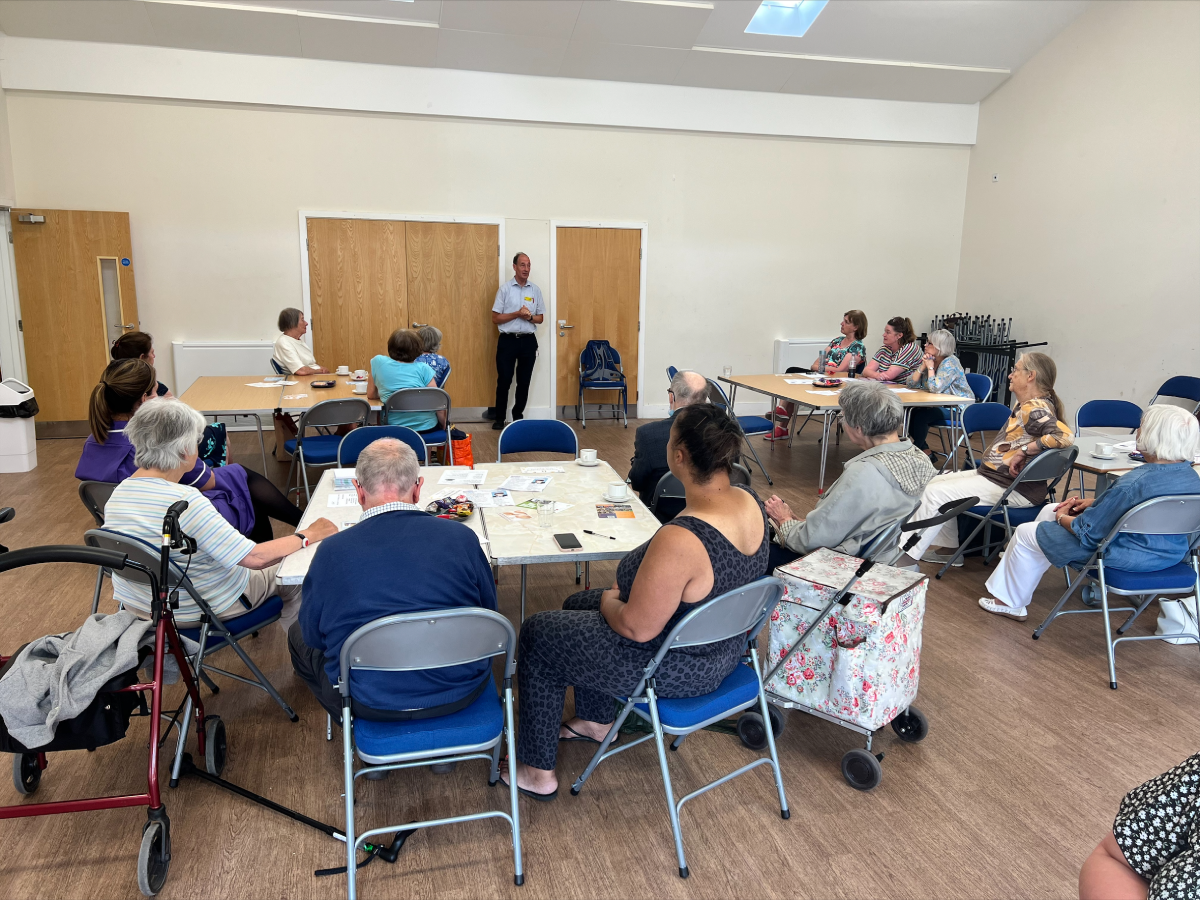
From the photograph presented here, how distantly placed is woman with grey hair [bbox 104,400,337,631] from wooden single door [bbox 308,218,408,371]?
5.63m

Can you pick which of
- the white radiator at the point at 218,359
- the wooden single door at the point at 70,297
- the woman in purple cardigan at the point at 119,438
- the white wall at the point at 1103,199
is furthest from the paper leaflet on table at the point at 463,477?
the white wall at the point at 1103,199

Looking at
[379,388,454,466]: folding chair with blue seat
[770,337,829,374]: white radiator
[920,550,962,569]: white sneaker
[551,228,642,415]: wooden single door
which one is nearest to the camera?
[920,550,962,569]: white sneaker

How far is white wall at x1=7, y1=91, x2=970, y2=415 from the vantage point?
734 centimetres

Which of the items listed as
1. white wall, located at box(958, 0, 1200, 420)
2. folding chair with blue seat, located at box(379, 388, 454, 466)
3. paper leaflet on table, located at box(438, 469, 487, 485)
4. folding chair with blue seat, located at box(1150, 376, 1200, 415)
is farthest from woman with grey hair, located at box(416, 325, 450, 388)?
white wall, located at box(958, 0, 1200, 420)

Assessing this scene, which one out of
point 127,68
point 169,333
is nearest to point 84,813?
point 169,333

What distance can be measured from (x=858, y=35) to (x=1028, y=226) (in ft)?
9.09

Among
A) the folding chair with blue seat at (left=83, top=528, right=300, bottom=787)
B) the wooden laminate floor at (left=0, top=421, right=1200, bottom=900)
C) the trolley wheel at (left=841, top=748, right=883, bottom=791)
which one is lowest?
the wooden laminate floor at (left=0, top=421, right=1200, bottom=900)

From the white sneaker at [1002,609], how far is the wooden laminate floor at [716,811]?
470 mm

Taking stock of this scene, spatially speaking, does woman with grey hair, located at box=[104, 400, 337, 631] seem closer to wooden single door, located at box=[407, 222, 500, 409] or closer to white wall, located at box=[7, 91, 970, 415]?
wooden single door, located at box=[407, 222, 500, 409]

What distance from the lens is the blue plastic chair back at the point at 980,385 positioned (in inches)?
272

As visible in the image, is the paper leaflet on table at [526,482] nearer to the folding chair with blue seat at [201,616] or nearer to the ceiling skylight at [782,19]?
the folding chair with blue seat at [201,616]

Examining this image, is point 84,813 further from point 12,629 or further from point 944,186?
point 944,186

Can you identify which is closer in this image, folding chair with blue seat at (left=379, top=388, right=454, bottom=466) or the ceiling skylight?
folding chair with blue seat at (left=379, top=388, right=454, bottom=466)

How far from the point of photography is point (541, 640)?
2377 mm
